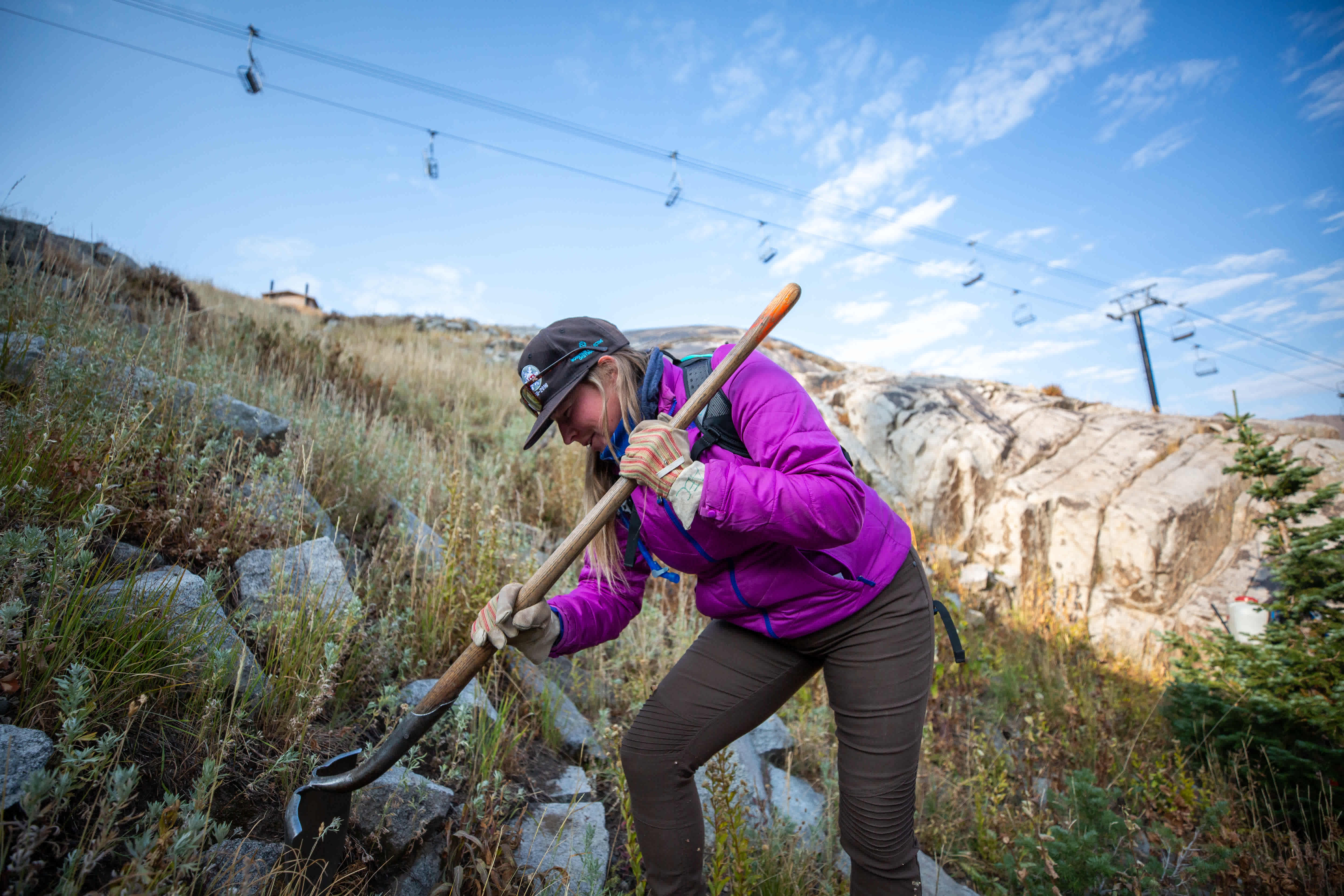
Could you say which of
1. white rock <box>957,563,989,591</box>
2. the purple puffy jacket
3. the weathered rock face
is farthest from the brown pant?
white rock <box>957,563,989,591</box>

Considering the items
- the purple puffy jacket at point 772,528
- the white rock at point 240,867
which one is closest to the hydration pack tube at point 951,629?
the purple puffy jacket at point 772,528

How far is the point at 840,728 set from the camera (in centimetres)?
179

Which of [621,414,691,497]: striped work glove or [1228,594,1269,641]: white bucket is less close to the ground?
[621,414,691,497]: striped work glove

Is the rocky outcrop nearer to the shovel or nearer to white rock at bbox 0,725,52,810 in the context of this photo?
white rock at bbox 0,725,52,810

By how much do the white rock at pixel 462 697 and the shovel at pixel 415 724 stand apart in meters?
0.64

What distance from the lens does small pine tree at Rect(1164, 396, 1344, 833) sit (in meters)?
3.20

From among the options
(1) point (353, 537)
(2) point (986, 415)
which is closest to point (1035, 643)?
(2) point (986, 415)

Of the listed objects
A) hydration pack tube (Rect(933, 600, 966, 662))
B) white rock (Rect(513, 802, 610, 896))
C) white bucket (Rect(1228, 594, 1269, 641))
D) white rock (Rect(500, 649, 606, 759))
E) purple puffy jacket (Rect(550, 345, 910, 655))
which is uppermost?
purple puffy jacket (Rect(550, 345, 910, 655))

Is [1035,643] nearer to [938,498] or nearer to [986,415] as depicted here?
[938,498]

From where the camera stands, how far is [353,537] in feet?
12.0

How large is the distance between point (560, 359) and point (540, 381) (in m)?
0.10

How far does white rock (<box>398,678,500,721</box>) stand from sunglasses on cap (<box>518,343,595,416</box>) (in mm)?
1312

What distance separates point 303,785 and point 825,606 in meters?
1.66

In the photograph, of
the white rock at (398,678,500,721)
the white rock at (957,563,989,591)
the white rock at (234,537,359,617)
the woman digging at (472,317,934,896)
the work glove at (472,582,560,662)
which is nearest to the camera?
the woman digging at (472,317,934,896)
